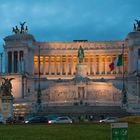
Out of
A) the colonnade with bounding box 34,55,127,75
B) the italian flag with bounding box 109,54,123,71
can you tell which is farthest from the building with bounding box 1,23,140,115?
the italian flag with bounding box 109,54,123,71

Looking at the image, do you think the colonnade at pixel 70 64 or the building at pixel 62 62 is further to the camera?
the colonnade at pixel 70 64

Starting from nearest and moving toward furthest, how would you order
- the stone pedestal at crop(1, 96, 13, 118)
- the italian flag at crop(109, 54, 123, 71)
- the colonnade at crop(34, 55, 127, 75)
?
1. the stone pedestal at crop(1, 96, 13, 118)
2. the italian flag at crop(109, 54, 123, 71)
3. the colonnade at crop(34, 55, 127, 75)

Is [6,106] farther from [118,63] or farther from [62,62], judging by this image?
[62,62]

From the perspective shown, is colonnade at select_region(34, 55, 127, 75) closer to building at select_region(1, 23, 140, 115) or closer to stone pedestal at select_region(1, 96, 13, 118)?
building at select_region(1, 23, 140, 115)

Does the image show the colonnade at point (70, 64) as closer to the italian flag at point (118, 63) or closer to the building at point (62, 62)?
the building at point (62, 62)

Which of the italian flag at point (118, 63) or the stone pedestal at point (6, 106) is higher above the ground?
Result: the italian flag at point (118, 63)

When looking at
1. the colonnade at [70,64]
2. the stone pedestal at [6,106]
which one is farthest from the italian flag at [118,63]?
the stone pedestal at [6,106]

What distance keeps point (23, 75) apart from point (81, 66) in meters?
15.1

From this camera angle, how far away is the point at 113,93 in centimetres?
10375

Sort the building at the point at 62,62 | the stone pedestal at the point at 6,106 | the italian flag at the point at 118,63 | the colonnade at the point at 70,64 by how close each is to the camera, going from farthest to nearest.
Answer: the colonnade at the point at 70,64 < the building at the point at 62,62 < the italian flag at the point at 118,63 < the stone pedestal at the point at 6,106

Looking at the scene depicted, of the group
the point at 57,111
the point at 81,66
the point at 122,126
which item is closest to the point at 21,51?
the point at 81,66

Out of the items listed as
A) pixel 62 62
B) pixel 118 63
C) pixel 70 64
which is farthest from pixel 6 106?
pixel 62 62

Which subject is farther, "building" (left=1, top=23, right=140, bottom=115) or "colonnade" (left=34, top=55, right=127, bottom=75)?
"colonnade" (left=34, top=55, right=127, bottom=75)

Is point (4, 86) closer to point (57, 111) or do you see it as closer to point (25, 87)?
point (57, 111)
